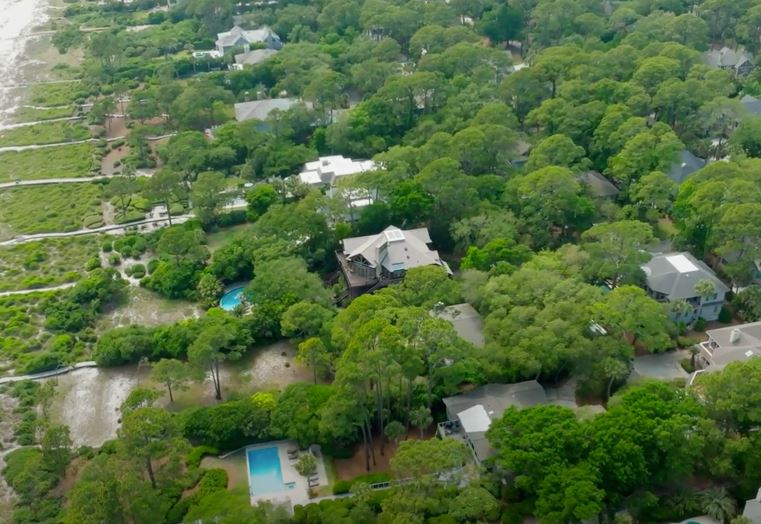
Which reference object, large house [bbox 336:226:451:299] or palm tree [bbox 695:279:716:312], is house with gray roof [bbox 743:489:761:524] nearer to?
palm tree [bbox 695:279:716:312]

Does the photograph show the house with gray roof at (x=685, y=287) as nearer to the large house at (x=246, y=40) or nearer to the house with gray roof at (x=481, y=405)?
the house with gray roof at (x=481, y=405)

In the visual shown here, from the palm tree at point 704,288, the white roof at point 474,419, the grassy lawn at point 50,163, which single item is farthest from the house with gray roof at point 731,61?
the grassy lawn at point 50,163

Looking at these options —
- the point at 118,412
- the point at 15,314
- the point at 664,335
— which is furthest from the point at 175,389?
the point at 664,335

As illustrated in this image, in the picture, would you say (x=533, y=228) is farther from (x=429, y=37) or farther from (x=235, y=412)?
(x=429, y=37)

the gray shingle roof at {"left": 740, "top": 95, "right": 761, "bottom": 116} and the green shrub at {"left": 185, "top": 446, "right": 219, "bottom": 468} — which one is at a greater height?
the gray shingle roof at {"left": 740, "top": 95, "right": 761, "bottom": 116}

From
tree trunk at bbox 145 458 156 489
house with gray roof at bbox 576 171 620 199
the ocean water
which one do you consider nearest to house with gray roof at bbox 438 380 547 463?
tree trunk at bbox 145 458 156 489

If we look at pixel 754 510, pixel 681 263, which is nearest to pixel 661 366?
pixel 681 263
